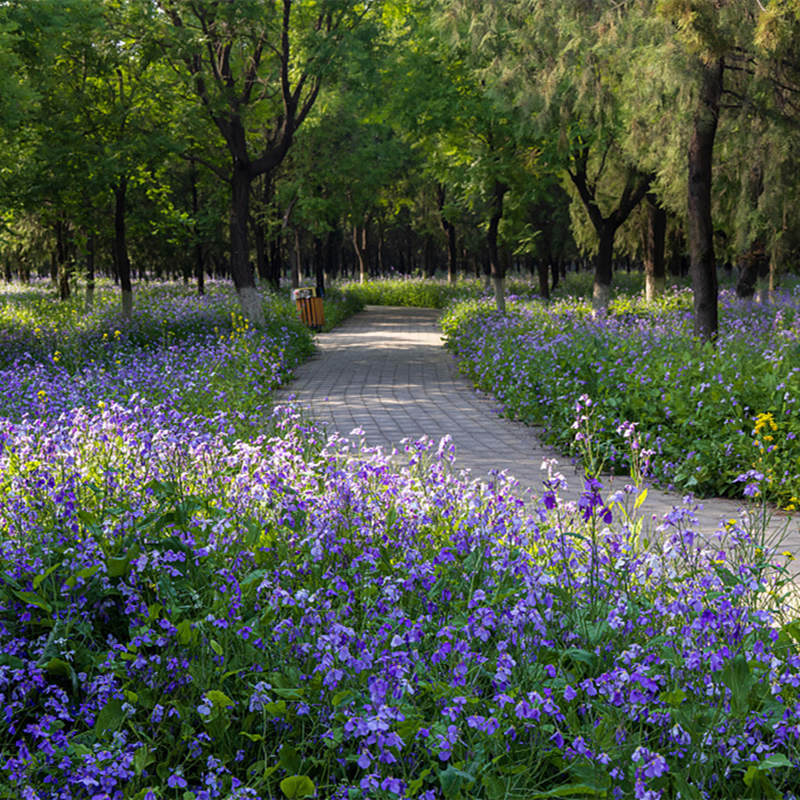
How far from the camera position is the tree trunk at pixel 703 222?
37.1 feet

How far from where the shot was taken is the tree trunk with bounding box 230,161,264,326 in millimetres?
19328

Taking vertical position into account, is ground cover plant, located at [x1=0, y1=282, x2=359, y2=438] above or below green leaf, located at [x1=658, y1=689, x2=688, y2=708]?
above

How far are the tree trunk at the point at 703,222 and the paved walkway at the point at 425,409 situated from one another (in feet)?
10.6

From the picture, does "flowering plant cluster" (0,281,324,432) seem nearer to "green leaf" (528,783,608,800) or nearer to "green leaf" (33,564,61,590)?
"green leaf" (33,564,61,590)

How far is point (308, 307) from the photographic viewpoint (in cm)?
2480

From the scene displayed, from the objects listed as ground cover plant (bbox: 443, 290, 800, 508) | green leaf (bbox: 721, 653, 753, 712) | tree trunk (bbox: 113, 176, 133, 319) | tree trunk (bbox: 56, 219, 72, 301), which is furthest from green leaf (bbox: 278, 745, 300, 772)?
tree trunk (bbox: 56, 219, 72, 301)

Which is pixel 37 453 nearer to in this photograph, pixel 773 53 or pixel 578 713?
pixel 578 713

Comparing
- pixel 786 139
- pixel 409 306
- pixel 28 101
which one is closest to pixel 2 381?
pixel 28 101

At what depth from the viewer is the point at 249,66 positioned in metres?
20.6

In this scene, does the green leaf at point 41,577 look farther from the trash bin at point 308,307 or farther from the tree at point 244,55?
the trash bin at point 308,307

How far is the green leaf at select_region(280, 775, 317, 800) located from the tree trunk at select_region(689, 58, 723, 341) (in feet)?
33.5

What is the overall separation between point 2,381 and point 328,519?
7003 millimetres

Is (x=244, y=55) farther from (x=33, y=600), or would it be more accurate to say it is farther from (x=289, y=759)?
(x=289, y=759)

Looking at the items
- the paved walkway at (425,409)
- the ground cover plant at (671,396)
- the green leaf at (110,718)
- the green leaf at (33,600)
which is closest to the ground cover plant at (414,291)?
the paved walkway at (425,409)
